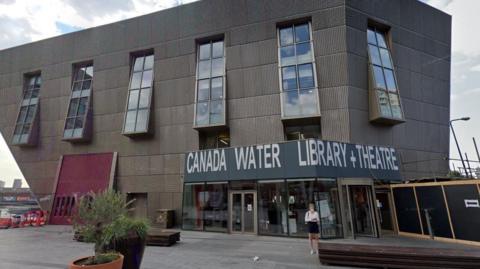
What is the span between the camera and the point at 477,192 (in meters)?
11.2

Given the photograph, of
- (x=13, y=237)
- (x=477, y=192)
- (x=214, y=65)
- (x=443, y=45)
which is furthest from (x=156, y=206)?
(x=443, y=45)

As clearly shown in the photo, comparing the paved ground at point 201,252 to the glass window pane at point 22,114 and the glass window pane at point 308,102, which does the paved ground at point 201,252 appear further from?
the glass window pane at point 22,114

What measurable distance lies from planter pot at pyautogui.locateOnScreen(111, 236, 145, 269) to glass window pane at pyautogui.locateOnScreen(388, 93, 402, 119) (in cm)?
1546

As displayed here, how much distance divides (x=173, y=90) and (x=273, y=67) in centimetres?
728

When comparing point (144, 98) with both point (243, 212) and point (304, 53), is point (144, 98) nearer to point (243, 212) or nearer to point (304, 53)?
point (243, 212)

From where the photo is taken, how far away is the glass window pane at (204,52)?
20308 millimetres

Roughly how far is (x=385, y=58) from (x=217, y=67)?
10743 mm

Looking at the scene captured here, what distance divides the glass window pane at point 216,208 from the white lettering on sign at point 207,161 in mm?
1038

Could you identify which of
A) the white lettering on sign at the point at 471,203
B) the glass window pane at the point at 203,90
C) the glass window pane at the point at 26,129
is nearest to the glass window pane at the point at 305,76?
the glass window pane at the point at 203,90

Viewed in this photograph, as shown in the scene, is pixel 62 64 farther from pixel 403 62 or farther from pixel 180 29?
pixel 403 62

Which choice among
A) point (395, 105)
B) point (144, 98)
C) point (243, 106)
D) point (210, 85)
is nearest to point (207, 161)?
point (243, 106)

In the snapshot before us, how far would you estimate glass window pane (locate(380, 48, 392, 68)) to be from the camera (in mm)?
18141

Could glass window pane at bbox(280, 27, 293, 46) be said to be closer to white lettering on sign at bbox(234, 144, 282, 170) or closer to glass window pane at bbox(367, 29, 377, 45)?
glass window pane at bbox(367, 29, 377, 45)

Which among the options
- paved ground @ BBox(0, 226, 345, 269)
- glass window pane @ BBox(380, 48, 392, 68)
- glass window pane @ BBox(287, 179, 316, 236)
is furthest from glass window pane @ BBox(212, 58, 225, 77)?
paved ground @ BBox(0, 226, 345, 269)
